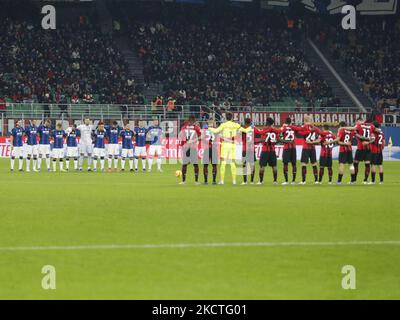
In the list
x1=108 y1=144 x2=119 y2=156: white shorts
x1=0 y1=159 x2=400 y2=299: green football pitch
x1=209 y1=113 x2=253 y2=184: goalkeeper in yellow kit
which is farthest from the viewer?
x1=108 y1=144 x2=119 y2=156: white shorts

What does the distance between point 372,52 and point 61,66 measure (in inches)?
991

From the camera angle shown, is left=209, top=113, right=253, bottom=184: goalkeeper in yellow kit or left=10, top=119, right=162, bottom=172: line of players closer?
left=209, top=113, right=253, bottom=184: goalkeeper in yellow kit

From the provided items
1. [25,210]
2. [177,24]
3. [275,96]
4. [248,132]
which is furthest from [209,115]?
[25,210]

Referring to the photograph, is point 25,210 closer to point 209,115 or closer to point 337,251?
point 337,251

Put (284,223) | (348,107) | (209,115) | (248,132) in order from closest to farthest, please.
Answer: (284,223)
(248,132)
(209,115)
(348,107)

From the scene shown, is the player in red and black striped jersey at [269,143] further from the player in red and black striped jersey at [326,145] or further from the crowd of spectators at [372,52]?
the crowd of spectators at [372,52]

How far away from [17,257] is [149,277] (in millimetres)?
2699

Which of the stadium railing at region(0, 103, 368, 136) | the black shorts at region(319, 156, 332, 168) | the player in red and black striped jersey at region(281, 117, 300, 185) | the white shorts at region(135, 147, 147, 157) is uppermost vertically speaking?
the stadium railing at region(0, 103, 368, 136)

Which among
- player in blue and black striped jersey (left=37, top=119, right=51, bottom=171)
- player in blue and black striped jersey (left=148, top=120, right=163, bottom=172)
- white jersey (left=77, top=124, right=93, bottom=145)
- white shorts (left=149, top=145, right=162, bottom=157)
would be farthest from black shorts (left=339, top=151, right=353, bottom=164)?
player in blue and black striped jersey (left=37, top=119, right=51, bottom=171)

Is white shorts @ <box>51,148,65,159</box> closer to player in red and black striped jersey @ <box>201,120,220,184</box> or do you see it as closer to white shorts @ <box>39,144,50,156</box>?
white shorts @ <box>39,144,50,156</box>

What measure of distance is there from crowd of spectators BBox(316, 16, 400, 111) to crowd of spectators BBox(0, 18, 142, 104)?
18.1 meters

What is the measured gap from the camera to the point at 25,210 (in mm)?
20297

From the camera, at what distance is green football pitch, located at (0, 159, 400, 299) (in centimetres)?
1065

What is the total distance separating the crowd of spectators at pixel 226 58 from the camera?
202 feet
